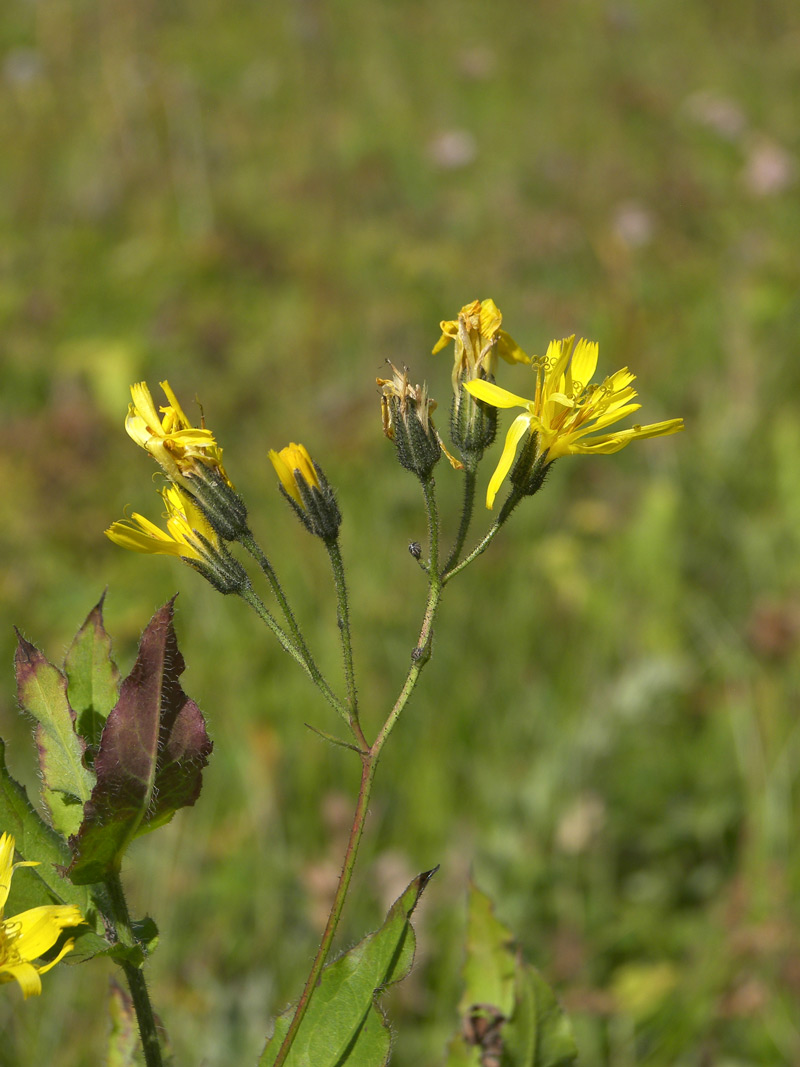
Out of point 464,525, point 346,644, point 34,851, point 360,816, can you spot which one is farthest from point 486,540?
point 34,851

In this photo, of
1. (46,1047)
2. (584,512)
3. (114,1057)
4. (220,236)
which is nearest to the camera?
(114,1057)

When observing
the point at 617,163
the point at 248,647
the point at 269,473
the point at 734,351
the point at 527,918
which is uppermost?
the point at 617,163

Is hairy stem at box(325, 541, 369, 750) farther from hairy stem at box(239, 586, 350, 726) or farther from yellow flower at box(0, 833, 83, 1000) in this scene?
yellow flower at box(0, 833, 83, 1000)

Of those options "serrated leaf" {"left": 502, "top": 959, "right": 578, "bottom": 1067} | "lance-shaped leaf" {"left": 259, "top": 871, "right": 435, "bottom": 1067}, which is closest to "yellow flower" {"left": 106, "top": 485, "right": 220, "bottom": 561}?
"lance-shaped leaf" {"left": 259, "top": 871, "right": 435, "bottom": 1067}

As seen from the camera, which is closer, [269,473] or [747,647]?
[747,647]

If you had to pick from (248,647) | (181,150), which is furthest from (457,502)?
(181,150)

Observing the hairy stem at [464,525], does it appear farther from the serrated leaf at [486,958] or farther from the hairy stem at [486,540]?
the serrated leaf at [486,958]

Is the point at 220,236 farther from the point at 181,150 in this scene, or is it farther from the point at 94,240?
the point at 181,150
